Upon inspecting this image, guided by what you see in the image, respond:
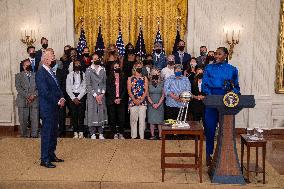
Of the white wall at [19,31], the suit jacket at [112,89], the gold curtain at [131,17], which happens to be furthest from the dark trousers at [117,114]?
the white wall at [19,31]

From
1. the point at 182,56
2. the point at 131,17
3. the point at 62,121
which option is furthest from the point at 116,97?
the point at 131,17

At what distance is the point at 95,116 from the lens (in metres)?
8.77

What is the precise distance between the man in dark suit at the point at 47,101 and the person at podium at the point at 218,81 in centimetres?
231

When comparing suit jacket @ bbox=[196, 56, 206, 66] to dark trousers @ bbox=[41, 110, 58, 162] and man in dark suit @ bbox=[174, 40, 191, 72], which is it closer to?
man in dark suit @ bbox=[174, 40, 191, 72]

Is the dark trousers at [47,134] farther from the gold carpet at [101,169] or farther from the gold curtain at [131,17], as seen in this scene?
the gold curtain at [131,17]

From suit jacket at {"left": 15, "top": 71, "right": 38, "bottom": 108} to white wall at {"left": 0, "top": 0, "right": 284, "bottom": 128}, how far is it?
132cm

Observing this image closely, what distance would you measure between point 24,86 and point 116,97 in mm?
2005

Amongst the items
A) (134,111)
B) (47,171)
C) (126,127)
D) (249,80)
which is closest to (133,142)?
(134,111)

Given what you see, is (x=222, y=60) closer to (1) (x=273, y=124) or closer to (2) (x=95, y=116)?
(2) (x=95, y=116)

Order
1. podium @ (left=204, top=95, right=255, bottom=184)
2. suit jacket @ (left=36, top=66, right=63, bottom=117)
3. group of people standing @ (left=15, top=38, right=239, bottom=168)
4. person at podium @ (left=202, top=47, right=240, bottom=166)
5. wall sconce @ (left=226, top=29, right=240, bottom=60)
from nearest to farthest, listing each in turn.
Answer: podium @ (left=204, top=95, right=255, bottom=184), person at podium @ (left=202, top=47, right=240, bottom=166), suit jacket @ (left=36, top=66, right=63, bottom=117), group of people standing @ (left=15, top=38, right=239, bottom=168), wall sconce @ (left=226, top=29, right=240, bottom=60)

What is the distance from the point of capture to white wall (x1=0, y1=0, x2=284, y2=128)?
9969 mm

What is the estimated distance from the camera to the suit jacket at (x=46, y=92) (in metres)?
6.34

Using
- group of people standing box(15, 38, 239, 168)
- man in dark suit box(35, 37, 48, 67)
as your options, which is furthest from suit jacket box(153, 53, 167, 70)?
man in dark suit box(35, 37, 48, 67)

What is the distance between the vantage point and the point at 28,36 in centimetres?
1009
